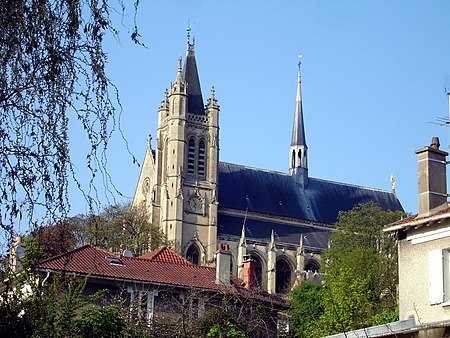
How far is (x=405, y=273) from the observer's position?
19359 millimetres

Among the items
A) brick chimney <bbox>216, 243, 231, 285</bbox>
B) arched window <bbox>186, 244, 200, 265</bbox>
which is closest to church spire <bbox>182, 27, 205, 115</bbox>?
arched window <bbox>186, 244, 200, 265</bbox>

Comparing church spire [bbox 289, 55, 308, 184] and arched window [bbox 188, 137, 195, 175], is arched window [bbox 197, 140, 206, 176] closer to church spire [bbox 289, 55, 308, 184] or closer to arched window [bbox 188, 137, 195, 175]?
arched window [bbox 188, 137, 195, 175]

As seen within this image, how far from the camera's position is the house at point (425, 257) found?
18078 millimetres

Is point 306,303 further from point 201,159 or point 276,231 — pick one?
point 276,231

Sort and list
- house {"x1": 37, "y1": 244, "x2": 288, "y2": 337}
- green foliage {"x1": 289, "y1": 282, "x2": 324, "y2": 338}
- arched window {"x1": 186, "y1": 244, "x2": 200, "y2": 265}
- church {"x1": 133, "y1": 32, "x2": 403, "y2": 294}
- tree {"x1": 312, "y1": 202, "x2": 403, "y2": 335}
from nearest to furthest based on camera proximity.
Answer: house {"x1": 37, "y1": 244, "x2": 288, "y2": 337} → tree {"x1": 312, "y1": 202, "x2": 403, "y2": 335} → green foliage {"x1": 289, "y1": 282, "x2": 324, "y2": 338} → arched window {"x1": 186, "y1": 244, "x2": 200, "y2": 265} → church {"x1": 133, "y1": 32, "x2": 403, "y2": 294}

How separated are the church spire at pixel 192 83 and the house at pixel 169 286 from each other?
58842mm

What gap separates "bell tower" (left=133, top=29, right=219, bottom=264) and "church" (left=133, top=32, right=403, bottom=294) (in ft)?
0.30

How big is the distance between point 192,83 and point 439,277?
76.3 metres

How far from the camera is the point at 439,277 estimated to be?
18219 millimetres

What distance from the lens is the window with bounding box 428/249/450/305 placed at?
1812 cm

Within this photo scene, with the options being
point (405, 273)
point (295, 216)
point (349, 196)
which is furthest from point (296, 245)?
point (405, 273)

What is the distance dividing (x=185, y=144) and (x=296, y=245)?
15.5 metres

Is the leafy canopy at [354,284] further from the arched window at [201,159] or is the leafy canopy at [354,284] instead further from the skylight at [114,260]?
the arched window at [201,159]

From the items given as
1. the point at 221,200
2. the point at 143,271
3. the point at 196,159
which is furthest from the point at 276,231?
the point at 143,271
